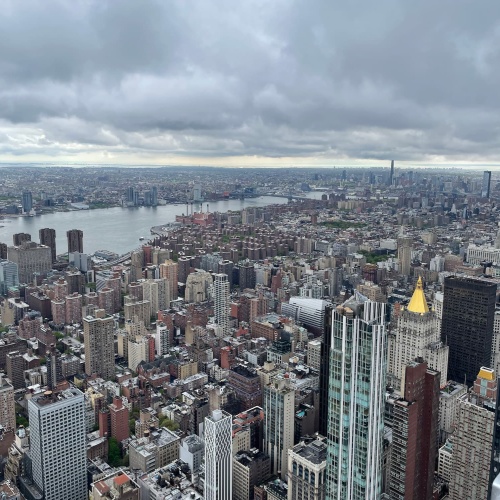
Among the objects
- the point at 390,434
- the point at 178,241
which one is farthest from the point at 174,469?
the point at 178,241

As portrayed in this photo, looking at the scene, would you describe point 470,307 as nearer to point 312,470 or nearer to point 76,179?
point 312,470

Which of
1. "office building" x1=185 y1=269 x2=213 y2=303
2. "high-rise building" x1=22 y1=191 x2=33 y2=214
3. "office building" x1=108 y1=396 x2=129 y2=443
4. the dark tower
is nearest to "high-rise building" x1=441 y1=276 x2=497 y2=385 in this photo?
the dark tower

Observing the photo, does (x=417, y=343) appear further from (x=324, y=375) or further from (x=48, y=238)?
(x=48, y=238)

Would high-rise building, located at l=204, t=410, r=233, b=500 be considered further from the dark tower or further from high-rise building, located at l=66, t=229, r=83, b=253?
high-rise building, located at l=66, t=229, r=83, b=253

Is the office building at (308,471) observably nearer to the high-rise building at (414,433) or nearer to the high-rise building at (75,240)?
the high-rise building at (414,433)

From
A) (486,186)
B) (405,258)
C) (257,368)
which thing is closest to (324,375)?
(257,368)

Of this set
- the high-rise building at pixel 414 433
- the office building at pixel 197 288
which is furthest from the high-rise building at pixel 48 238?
the high-rise building at pixel 414 433
